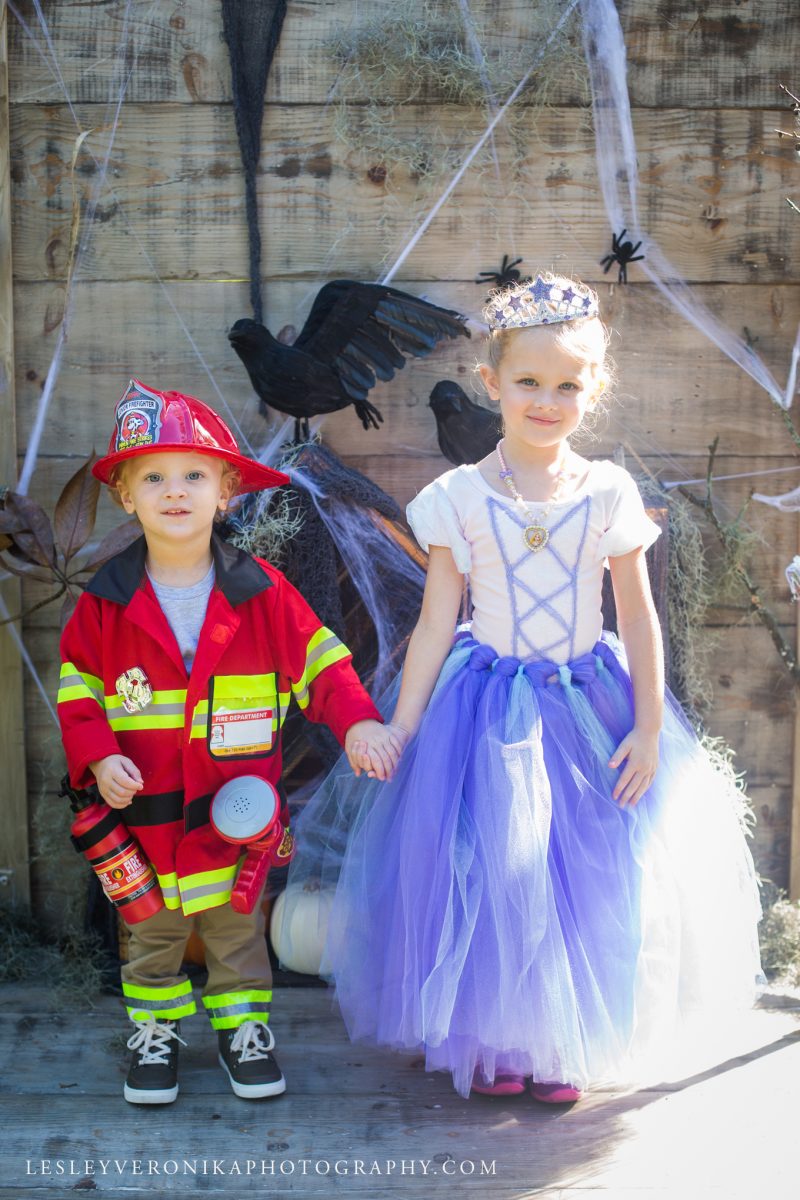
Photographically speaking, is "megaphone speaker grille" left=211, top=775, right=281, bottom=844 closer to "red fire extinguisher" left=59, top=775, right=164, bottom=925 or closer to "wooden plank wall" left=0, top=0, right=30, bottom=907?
"red fire extinguisher" left=59, top=775, right=164, bottom=925

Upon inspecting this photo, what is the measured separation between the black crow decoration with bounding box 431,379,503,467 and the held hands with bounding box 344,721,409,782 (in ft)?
2.82

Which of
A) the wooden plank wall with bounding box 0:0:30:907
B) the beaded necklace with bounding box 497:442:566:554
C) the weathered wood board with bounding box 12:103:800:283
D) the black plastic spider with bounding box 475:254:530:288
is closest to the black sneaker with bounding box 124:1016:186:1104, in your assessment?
the wooden plank wall with bounding box 0:0:30:907

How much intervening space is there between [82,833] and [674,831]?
125 cm

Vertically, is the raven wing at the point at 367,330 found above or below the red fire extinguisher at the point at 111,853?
above

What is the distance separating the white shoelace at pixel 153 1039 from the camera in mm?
2414

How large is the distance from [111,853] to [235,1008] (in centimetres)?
45

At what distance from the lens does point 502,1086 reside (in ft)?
7.84

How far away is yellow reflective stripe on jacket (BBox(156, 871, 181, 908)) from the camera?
2391 millimetres

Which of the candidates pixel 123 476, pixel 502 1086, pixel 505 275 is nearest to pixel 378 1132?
pixel 502 1086

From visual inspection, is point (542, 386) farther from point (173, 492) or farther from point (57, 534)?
point (57, 534)

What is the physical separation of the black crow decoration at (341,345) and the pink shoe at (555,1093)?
170 centimetres

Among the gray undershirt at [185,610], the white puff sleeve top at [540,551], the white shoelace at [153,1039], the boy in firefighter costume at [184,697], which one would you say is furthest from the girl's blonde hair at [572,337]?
the white shoelace at [153,1039]

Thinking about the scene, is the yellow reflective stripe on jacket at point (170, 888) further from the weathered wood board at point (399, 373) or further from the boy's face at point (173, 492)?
the weathered wood board at point (399, 373)

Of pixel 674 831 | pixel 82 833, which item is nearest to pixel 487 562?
pixel 674 831
